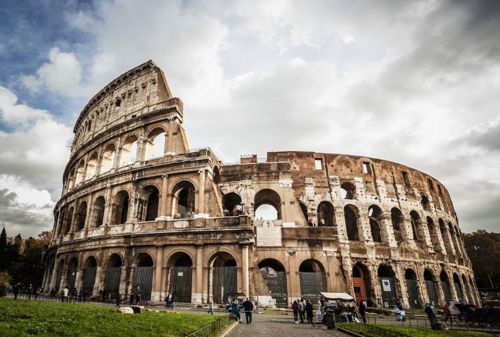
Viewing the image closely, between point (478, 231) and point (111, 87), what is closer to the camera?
point (111, 87)

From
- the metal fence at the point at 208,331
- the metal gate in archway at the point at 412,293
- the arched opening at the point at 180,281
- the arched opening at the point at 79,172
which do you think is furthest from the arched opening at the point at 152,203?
the metal gate in archway at the point at 412,293

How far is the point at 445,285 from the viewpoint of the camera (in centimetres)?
2480

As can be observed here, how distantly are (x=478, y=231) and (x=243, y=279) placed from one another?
2091 inches

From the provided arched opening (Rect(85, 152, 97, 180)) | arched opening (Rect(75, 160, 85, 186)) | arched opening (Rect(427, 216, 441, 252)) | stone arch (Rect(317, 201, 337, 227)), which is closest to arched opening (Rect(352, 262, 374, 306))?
stone arch (Rect(317, 201, 337, 227))

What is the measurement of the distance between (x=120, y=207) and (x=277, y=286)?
1268 centimetres

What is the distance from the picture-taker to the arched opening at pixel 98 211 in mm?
22219

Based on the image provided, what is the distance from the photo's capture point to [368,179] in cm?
2469

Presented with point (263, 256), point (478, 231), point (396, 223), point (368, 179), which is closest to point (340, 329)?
point (263, 256)

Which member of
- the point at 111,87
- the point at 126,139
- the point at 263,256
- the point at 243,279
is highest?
the point at 111,87

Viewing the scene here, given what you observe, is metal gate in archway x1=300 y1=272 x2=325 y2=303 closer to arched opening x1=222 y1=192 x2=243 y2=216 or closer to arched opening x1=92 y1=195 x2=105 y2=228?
arched opening x1=222 y1=192 x2=243 y2=216

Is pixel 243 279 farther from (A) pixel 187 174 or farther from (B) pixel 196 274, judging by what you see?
(A) pixel 187 174

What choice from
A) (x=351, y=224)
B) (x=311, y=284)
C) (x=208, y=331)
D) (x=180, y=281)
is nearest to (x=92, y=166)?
(x=180, y=281)

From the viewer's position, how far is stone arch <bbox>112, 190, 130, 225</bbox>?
21.0m

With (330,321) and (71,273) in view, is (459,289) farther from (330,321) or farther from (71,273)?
(71,273)
